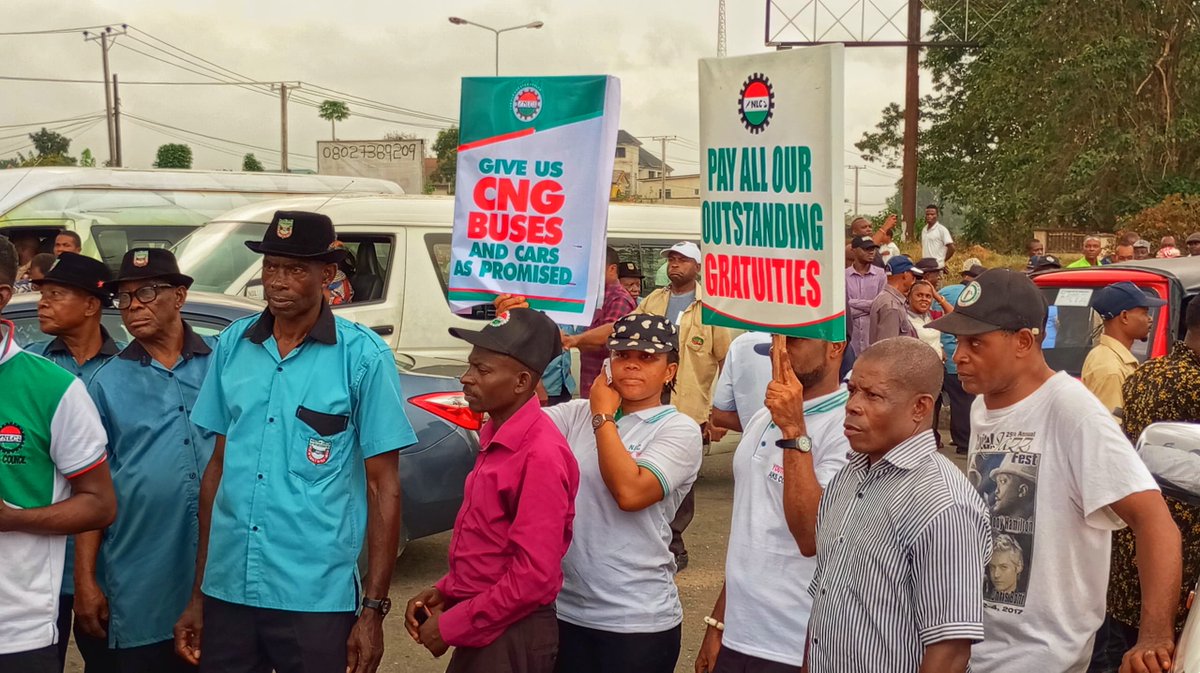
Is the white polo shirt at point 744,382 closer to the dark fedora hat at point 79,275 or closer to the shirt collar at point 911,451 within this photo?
the dark fedora hat at point 79,275

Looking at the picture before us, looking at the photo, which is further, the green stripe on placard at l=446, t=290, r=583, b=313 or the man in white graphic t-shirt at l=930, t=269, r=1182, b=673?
the green stripe on placard at l=446, t=290, r=583, b=313

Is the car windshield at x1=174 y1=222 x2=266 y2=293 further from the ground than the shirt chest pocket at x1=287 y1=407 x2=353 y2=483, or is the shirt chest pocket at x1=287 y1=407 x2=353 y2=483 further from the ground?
the car windshield at x1=174 y1=222 x2=266 y2=293

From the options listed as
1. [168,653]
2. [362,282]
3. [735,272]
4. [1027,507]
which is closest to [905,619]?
[1027,507]

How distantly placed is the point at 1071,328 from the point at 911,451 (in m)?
6.91

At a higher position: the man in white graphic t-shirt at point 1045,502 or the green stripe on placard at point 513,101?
the green stripe on placard at point 513,101

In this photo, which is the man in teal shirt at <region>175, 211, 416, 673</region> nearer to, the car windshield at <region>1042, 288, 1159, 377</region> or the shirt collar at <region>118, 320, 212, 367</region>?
the shirt collar at <region>118, 320, 212, 367</region>

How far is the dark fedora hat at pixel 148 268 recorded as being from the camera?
4.39 m

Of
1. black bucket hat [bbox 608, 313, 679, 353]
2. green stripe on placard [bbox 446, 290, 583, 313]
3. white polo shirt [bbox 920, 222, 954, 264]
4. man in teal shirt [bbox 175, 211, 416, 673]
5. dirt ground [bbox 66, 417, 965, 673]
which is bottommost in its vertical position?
dirt ground [bbox 66, 417, 965, 673]

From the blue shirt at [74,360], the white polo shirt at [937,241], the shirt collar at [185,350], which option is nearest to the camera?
the shirt collar at [185,350]

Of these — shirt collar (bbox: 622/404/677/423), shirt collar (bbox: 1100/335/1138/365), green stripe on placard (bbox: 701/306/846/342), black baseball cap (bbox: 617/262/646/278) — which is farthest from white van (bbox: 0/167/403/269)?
green stripe on placard (bbox: 701/306/846/342)

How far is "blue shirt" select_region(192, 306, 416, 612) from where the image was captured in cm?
363

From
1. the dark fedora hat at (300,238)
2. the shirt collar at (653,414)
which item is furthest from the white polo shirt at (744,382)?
the dark fedora hat at (300,238)

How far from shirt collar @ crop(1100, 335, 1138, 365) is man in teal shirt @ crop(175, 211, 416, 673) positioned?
4.27m

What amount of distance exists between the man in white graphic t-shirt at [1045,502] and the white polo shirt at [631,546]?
3.05 feet
